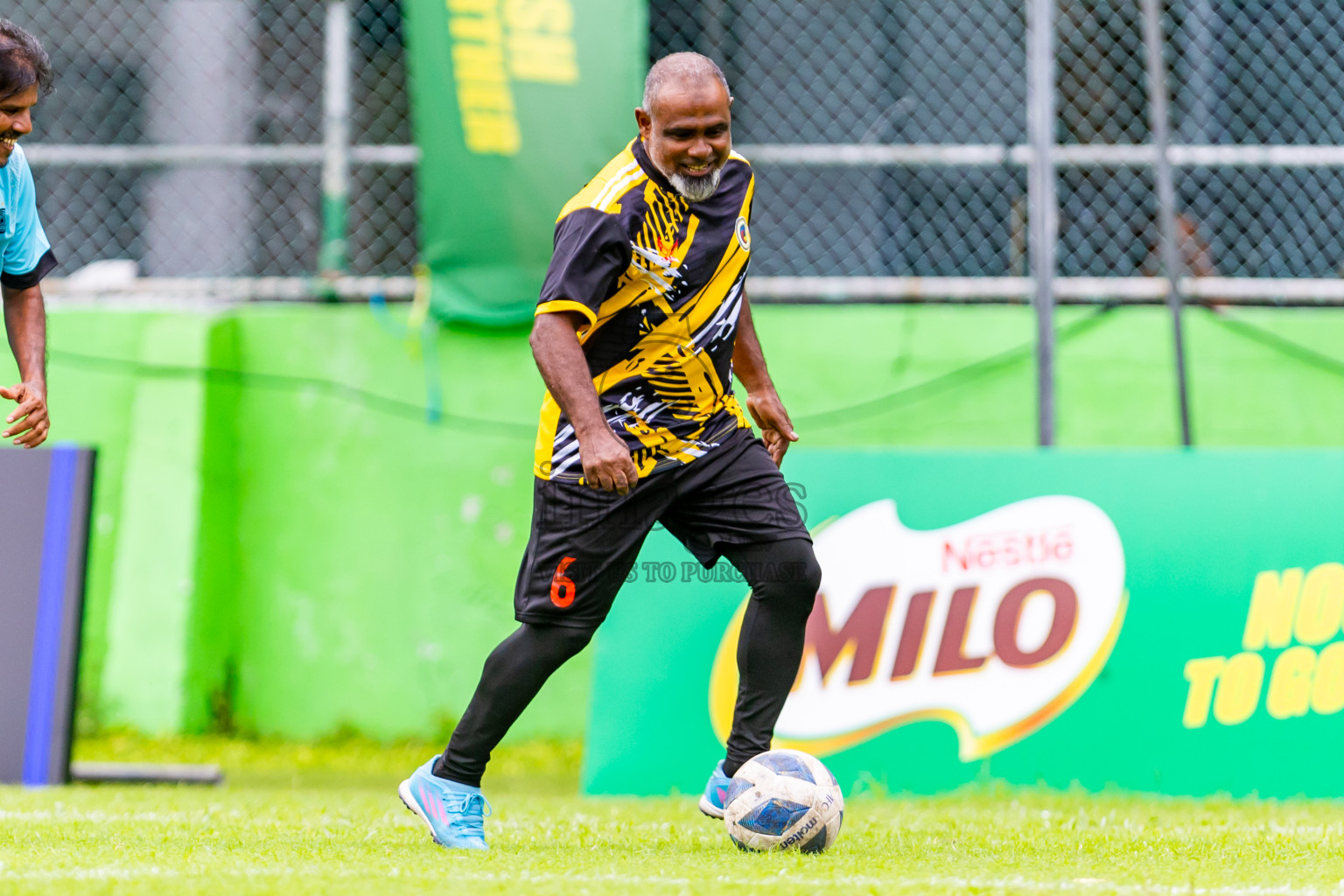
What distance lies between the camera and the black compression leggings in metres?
3.87

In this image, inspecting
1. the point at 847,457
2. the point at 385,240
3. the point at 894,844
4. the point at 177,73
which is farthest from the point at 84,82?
the point at 894,844

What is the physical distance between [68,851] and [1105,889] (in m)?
2.57

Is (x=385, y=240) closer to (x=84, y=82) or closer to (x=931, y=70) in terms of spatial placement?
(x=84, y=82)

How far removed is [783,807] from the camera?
3.73 metres

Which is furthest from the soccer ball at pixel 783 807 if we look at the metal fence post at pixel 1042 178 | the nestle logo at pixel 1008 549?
the metal fence post at pixel 1042 178

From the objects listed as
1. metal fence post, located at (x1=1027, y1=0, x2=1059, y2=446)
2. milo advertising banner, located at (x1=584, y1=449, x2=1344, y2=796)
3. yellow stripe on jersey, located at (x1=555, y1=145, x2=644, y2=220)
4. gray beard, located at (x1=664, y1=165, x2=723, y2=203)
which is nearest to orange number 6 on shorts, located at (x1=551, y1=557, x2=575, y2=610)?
yellow stripe on jersey, located at (x1=555, y1=145, x2=644, y2=220)

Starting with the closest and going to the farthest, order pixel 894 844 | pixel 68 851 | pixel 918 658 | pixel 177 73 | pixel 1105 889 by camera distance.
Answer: pixel 1105 889, pixel 68 851, pixel 894 844, pixel 918 658, pixel 177 73

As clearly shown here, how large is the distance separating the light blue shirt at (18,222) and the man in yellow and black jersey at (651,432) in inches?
59.6

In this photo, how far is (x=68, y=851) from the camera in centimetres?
371

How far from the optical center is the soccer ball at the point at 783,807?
374cm

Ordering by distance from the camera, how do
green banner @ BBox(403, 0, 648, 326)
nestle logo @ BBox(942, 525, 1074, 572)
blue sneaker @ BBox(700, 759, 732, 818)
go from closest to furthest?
1. blue sneaker @ BBox(700, 759, 732, 818)
2. nestle logo @ BBox(942, 525, 1074, 572)
3. green banner @ BBox(403, 0, 648, 326)

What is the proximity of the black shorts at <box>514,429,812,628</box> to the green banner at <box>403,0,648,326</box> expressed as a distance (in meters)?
2.92

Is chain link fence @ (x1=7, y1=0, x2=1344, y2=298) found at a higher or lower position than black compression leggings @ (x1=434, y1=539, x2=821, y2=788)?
higher

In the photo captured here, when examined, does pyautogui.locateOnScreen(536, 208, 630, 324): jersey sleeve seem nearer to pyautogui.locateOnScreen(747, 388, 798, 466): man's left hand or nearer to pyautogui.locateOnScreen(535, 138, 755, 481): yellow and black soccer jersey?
pyautogui.locateOnScreen(535, 138, 755, 481): yellow and black soccer jersey
